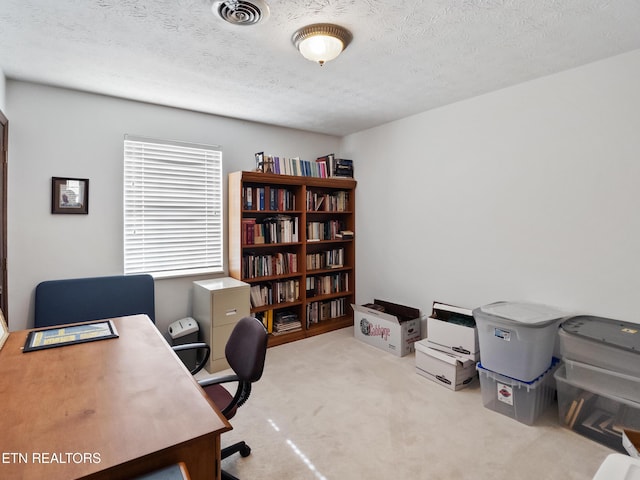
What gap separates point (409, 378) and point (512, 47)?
2.61m

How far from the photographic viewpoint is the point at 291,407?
2467 millimetres

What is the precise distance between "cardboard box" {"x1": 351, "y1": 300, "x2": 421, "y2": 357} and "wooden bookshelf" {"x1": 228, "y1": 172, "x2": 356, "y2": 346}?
566mm

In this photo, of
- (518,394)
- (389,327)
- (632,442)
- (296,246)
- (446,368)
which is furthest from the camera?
(296,246)

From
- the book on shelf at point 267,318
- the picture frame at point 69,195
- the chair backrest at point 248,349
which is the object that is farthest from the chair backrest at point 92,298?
the chair backrest at point 248,349

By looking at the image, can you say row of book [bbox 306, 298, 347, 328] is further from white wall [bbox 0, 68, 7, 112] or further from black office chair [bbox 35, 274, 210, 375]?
white wall [bbox 0, 68, 7, 112]

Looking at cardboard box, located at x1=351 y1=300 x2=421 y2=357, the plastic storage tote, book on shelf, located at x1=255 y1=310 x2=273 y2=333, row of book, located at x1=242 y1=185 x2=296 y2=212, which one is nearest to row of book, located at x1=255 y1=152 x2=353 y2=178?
row of book, located at x1=242 y1=185 x2=296 y2=212

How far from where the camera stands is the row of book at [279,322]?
3.73 meters

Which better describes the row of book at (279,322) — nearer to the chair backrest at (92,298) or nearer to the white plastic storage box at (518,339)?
the chair backrest at (92,298)

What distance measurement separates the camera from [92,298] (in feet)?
9.18

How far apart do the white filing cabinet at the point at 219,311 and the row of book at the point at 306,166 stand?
1.34m

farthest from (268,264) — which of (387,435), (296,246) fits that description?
(387,435)

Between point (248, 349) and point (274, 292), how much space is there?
2.10 m

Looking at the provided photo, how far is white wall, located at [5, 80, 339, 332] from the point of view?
104 inches

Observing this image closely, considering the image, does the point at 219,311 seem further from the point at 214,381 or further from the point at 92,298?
the point at 214,381
